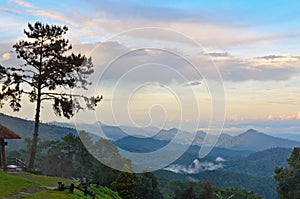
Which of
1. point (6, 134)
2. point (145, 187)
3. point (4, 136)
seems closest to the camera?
point (4, 136)

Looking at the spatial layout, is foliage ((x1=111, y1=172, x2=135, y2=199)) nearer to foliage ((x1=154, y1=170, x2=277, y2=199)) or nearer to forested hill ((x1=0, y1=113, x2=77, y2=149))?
foliage ((x1=154, y1=170, x2=277, y2=199))

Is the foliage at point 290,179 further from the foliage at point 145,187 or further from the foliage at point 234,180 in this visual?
the foliage at point 234,180

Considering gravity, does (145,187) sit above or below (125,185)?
below

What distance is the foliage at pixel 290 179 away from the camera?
4256cm

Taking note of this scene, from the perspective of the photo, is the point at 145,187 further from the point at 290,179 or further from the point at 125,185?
the point at 290,179

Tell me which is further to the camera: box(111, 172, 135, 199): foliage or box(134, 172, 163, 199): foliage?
box(134, 172, 163, 199): foliage

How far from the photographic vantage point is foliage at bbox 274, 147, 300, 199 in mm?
42562

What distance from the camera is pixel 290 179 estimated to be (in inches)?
1697

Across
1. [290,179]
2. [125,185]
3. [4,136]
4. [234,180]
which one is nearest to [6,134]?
[4,136]

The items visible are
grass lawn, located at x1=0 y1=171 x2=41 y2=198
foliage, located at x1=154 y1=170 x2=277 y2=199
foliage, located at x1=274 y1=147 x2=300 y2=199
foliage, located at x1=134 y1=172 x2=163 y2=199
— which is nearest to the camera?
grass lawn, located at x1=0 y1=171 x2=41 y2=198

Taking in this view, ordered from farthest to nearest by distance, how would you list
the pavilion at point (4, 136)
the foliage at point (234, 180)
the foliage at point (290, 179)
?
the foliage at point (234, 180) → the foliage at point (290, 179) → the pavilion at point (4, 136)

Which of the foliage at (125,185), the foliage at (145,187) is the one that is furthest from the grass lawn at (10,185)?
the foliage at (145,187)

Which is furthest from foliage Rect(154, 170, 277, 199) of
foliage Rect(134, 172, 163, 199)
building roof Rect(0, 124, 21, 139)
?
building roof Rect(0, 124, 21, 139)

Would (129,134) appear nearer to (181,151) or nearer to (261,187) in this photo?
(181,151)
